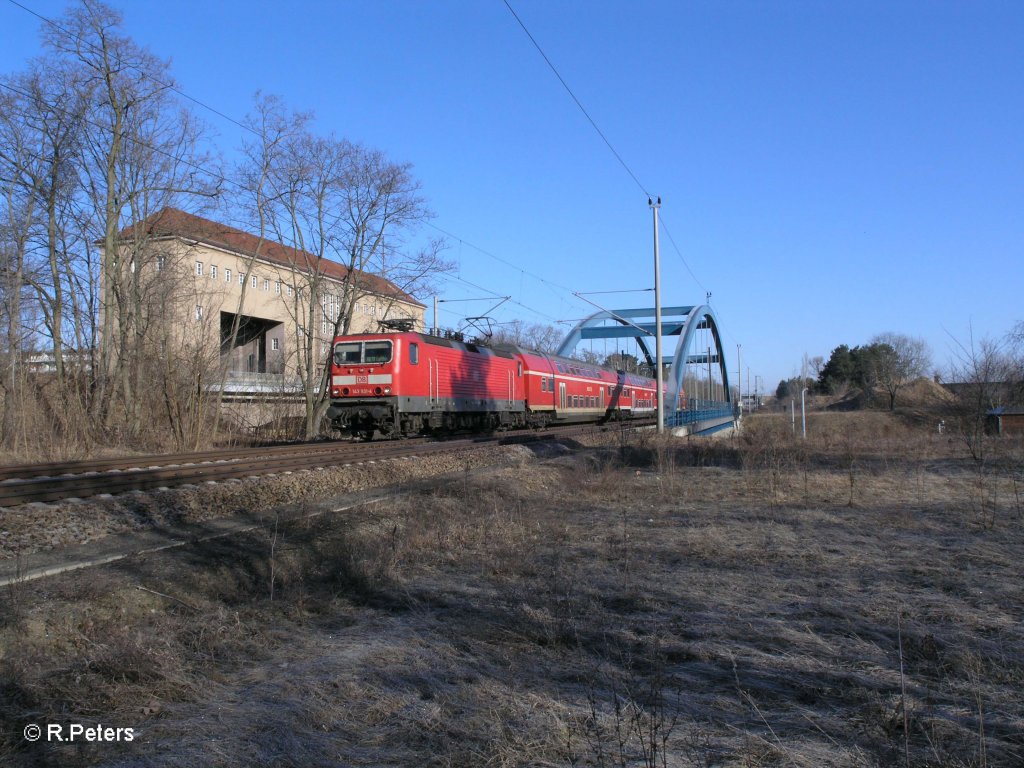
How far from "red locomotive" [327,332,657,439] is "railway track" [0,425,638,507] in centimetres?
175

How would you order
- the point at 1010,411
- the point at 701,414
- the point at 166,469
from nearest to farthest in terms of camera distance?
the point at 166,469
the point at 1010,411
the point at 701,414

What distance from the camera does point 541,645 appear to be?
5.12 metres

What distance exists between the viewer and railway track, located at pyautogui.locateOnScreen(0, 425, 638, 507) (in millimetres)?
10844

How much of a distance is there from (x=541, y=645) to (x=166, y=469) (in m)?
10.4

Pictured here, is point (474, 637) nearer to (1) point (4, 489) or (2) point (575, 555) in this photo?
(2) point (575, 555)

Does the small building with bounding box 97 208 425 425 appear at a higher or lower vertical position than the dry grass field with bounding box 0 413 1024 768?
higher

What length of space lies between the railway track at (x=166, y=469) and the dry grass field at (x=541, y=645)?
3.62 m

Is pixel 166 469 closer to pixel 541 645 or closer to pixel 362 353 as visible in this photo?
pixel 362 353

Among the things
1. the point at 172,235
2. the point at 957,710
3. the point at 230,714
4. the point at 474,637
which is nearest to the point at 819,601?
the point at 957,710

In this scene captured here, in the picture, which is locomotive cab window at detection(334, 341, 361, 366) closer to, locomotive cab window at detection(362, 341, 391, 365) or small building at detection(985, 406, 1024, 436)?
locomotive cab window at detection(362, 341, 391, 365)

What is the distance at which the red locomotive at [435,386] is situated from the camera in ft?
69.1

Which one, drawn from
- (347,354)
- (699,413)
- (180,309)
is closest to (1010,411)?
(699,413)

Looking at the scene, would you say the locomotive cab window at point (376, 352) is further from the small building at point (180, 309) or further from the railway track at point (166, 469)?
the railway track at point (166, 469)

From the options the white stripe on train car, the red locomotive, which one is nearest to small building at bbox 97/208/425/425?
the red locomotive
